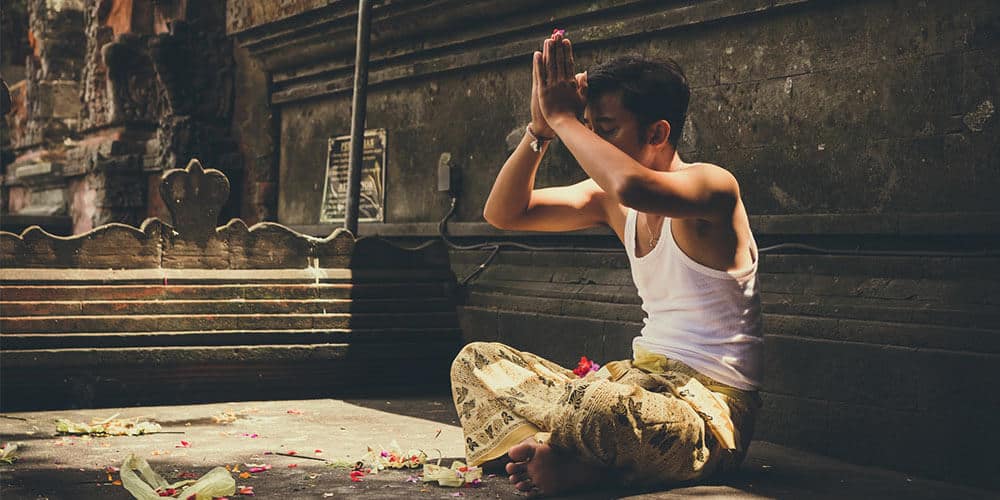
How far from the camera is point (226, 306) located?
677 cm

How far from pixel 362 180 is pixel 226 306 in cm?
336

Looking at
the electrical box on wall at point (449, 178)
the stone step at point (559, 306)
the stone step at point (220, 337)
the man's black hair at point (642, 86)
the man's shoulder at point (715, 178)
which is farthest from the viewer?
the electrical box on wall at point (449, 178)

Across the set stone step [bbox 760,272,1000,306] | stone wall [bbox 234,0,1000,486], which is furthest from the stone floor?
stone step [bbox 760,272,1000,306]

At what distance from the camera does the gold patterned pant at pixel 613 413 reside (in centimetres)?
372

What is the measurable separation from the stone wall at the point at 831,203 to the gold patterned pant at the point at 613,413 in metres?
1.04

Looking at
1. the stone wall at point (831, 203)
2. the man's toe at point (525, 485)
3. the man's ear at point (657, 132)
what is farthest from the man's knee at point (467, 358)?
the stone wall at point (831, 203)

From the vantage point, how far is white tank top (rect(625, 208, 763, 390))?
397 cm

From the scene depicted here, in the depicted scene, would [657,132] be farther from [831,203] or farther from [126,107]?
[126,107]

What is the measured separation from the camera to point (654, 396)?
148 inches

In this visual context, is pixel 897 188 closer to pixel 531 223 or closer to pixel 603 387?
pixel 531 223

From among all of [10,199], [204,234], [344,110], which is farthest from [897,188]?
[10,199]

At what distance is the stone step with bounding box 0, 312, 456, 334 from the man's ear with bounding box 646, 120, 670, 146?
343 cm

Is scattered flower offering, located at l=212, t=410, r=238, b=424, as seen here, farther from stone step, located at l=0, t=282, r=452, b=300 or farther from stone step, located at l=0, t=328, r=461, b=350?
stone step, located at l=0, t=282, r=452, b=300

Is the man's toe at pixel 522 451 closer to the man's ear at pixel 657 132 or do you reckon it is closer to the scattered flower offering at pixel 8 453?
the man's ear at pixel 657 132
